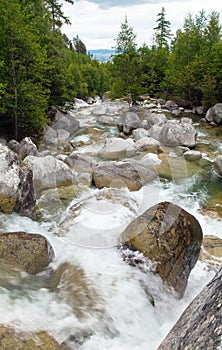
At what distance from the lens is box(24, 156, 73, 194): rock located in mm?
9242

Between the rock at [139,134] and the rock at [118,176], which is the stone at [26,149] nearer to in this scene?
the rock at [118,176]

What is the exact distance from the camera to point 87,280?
15.5ft

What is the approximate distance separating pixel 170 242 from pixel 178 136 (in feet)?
34.6

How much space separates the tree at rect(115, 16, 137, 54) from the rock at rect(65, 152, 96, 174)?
17.2 m

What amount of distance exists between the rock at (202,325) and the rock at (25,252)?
276 centimetres

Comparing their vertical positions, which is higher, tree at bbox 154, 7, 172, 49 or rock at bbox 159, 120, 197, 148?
tree at bbox 154, 7, 172, 49

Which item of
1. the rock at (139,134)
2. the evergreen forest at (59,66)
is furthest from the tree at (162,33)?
the rock at (139,134)

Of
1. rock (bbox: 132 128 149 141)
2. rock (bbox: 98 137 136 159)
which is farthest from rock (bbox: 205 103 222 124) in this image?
rock (bbox: 98 137 136 159)

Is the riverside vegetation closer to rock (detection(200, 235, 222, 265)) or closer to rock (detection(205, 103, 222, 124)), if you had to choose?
rock (detection(200, 235, 222, 265))

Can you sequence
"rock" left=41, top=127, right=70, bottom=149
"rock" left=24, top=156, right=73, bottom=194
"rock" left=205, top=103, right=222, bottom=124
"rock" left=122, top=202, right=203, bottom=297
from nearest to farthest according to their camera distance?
1. "rock" left=122, top=202, right=203, bottom=297
2. "rock" left=24, top=156, right=73, bottom=194
3. "rock" left=41, top=127, right=70, bottom=149
4. "rock" left=205, top=103, right=222, bottom=124

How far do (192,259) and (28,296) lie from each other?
2.98 metres

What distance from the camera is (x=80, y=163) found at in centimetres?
1138

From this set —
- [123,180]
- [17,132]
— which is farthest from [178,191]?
[17,132]

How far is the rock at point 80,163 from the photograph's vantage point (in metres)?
11.0
